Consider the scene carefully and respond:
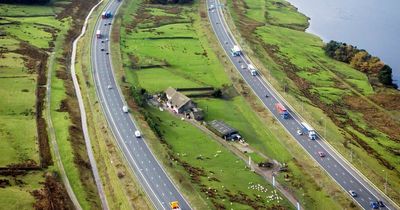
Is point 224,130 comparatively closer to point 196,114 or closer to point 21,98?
point 196,114

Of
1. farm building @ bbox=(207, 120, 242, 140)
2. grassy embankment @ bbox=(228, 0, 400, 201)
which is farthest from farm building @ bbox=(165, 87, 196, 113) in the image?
grassy embankment @ bbox=(228, 0, 400, 201)

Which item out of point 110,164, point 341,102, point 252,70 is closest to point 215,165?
point 110,164

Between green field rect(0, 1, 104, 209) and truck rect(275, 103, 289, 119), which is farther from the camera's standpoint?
truck rect(275, 103, 289, 119)

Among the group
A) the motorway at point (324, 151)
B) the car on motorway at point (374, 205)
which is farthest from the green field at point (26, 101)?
the car on motorway at point (374, 205)

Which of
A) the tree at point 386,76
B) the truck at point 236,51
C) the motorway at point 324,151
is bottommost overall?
the motorway at point 324,151

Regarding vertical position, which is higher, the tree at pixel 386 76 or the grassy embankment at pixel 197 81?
the tree at pixel 386 76

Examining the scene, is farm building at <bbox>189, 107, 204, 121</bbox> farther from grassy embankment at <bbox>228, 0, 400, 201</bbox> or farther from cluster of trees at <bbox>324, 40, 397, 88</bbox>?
cluster of trees at <bbox>324, 40, 397, 88</bbox>

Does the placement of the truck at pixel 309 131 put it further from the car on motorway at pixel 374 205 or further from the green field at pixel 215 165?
the car on motorway at pixel 374 205
